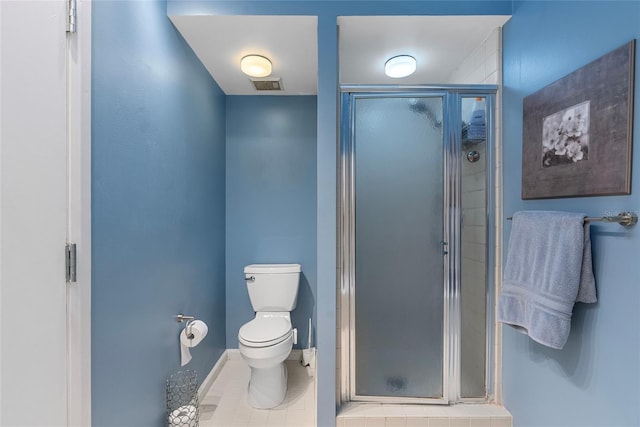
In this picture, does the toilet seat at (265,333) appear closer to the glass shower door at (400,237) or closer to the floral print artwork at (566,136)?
the glass shower door at (400,237)

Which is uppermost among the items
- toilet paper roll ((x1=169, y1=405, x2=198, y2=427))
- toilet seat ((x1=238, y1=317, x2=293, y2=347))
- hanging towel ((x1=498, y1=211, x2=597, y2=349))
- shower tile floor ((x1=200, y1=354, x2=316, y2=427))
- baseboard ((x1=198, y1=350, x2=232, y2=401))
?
hanging towel ((x1=498, y1=211, x2=597, y2=349))

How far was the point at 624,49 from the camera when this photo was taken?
0.96m

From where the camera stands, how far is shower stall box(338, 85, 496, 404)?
1.68 metres

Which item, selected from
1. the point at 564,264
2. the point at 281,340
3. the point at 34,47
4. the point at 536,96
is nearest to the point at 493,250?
the point at 564,264

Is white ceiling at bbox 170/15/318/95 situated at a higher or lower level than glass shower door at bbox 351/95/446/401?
higher

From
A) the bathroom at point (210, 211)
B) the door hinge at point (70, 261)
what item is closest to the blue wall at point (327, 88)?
the bathroom at point (210, 211)

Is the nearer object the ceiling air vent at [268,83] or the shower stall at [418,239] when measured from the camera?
the shower stall at [418,239]

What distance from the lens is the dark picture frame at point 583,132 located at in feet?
3.18

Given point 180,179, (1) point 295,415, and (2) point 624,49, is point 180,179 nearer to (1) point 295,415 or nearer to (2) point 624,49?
(1) point 295,415

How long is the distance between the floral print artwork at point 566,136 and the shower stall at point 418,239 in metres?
0.41

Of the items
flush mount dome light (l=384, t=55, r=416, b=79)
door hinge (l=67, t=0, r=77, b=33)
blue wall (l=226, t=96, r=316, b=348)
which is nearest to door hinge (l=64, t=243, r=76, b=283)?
door hinge (l=67, t=0, r=77, b=33)

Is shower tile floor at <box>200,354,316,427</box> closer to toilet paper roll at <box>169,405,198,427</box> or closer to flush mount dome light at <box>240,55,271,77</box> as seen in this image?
toilet paper roll at <box>169,405,198,427</box>

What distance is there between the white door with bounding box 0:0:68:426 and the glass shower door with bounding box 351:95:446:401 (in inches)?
50.5

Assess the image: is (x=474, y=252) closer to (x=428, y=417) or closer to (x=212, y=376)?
(x=428, y=417)
